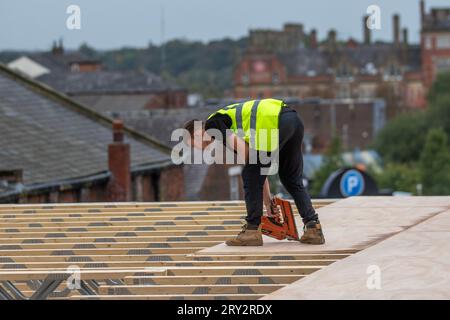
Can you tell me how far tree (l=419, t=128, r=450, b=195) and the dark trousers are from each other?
2577 inches

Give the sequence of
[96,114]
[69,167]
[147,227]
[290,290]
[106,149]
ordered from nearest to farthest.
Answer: [290,290] < [147,227] < [69,167] < [106,149] < [96,114]

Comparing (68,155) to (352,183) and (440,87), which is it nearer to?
(352,183)

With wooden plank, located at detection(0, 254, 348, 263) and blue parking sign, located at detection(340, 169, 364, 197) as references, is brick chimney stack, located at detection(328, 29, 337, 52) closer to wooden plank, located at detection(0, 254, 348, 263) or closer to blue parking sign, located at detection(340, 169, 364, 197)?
blue parking sign, located at detection(340, 169, 364, 197)

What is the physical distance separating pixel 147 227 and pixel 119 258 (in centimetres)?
197

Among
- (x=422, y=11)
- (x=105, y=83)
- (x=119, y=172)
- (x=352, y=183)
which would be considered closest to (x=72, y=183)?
(x=119, y=172)

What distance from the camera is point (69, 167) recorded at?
3325 centimetres

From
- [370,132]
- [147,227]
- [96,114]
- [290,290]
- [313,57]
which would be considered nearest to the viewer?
[290,290]

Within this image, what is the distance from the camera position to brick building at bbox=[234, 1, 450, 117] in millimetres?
163125

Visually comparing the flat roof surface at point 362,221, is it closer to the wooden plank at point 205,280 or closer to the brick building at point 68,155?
the wooden plank at point 205,280

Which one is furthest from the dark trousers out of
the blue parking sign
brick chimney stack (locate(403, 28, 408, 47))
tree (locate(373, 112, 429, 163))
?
brick chimney stack (locate(403, 28, 408, 47))

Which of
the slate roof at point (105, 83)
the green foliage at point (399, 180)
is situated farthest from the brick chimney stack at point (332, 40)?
the green foliage at point (399, 180)

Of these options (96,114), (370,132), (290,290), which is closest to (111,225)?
(290,290)

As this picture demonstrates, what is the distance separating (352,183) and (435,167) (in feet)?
173
